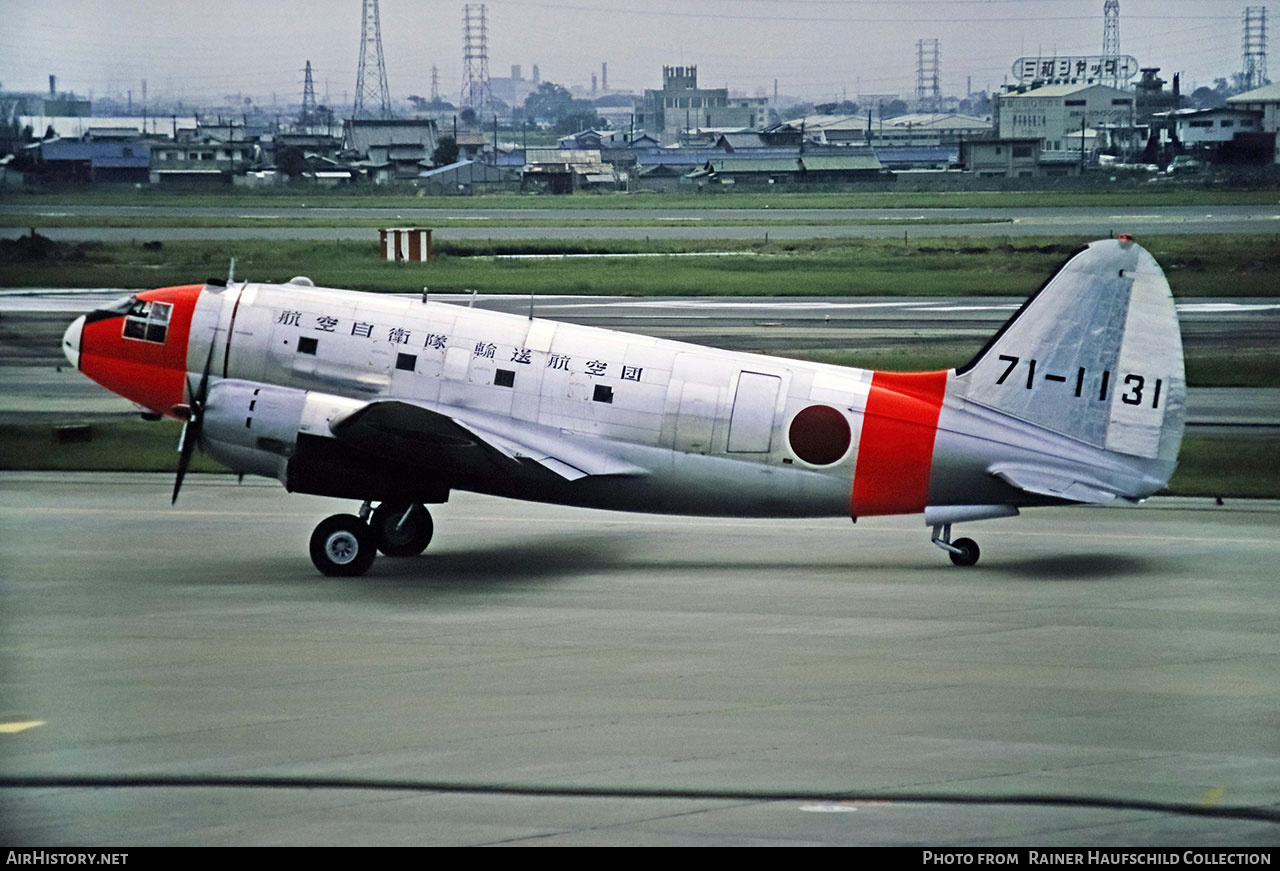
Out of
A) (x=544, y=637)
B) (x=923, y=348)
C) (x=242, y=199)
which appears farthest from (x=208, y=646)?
(x=242, y=199)

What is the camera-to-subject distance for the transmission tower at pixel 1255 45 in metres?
45.8

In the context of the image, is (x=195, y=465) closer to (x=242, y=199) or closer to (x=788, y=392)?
(x=788, y=392)

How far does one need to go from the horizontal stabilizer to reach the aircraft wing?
5.83m

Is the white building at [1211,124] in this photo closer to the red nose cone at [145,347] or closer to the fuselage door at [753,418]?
the fuselage door at [753,418]

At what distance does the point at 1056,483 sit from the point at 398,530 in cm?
1089

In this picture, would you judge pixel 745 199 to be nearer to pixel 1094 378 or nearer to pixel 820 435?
pixel 1094 378

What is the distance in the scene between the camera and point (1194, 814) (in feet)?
41.0

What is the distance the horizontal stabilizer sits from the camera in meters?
21.8

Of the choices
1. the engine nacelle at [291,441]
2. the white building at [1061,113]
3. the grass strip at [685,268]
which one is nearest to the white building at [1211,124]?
the grass strip at [685,268]

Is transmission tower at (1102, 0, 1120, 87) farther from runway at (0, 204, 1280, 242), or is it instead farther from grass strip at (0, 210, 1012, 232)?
grass strip at (0, 210, 1012, 232)

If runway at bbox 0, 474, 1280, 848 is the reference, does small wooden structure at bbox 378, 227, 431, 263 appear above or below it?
above

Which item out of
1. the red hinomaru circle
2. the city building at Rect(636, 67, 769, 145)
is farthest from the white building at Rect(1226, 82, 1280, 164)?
the city building at Rect(636, 67, 769, 145)

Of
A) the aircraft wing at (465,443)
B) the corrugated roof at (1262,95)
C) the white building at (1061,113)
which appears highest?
the white building at (1061,113)

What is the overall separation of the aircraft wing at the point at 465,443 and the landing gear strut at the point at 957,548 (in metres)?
5.00
